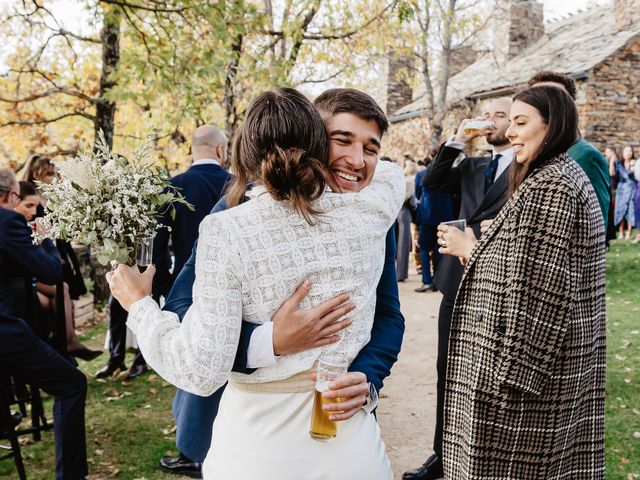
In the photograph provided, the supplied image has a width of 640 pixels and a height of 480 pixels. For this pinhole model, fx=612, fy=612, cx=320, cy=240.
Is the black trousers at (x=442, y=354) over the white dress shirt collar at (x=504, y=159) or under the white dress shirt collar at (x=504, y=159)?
under

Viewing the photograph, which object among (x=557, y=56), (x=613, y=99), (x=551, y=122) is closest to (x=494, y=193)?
(x=551, y=122)

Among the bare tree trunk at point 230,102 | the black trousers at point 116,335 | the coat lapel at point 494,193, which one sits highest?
the bare tree trunk at point 230,102

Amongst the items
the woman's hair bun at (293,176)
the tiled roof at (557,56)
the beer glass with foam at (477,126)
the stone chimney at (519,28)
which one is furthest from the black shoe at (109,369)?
the stone chimney at (519,28)

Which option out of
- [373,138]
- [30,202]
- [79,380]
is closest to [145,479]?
[79,380]

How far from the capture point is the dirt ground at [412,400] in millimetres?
4781

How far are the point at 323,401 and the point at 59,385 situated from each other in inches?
112

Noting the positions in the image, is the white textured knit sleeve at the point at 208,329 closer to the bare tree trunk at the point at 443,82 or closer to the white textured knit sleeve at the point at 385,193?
the white textured knit sleeve at the point at 385,193

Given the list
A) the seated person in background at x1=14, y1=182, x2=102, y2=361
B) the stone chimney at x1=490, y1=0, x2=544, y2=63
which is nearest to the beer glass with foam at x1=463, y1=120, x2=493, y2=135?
the seated person in background at x1=14, y1=182, x2=102, y2=361

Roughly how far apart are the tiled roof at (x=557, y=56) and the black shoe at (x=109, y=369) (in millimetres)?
14783

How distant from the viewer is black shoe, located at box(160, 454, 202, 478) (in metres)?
4.45

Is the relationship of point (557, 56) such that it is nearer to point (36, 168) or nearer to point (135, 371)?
point (135, 371)

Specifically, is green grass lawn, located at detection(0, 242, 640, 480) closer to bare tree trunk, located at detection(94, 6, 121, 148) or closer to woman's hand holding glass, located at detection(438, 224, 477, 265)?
woman's hand holding glass, located at detection(438, 224, 477, 265)

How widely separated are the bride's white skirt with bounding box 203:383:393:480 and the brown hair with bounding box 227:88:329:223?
55 centimetres

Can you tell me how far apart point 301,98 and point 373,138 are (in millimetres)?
473
